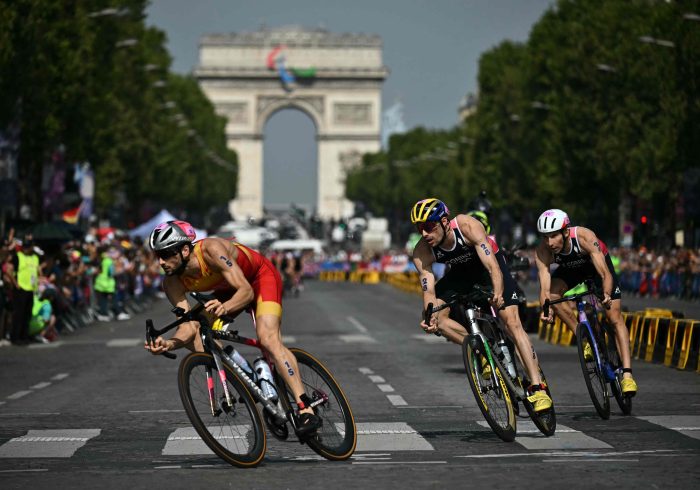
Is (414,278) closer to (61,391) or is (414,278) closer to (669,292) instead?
(669,292)

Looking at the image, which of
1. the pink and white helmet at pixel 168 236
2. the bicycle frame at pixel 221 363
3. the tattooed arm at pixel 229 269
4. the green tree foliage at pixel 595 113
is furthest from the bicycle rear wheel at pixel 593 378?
the green tree foliage at pixel 595 113

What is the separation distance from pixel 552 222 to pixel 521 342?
1444 mm

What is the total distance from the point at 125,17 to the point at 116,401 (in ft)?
176

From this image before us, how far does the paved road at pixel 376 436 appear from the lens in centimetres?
1079

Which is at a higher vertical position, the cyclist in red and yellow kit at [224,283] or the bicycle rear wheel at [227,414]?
the cyclist in red and yellow kit at [224,283]

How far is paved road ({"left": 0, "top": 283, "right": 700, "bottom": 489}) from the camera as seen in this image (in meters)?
10.8

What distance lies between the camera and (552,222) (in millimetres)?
14375

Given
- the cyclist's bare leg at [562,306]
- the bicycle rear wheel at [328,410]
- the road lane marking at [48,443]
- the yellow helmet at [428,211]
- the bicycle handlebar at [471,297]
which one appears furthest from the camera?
the cyclist's bare leg at [562,306]

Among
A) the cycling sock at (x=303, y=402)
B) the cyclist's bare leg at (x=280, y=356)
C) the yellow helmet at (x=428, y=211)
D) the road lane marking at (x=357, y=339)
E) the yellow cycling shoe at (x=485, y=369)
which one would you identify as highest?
the yellow helmet at (x=428, y=211)

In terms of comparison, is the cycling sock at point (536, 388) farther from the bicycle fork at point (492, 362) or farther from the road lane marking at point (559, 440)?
the road lane marking at point (559, 440)

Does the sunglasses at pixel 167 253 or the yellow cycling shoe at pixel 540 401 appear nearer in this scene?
the sunglasses at pixel 167 253

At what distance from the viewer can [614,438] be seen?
12.9 metres

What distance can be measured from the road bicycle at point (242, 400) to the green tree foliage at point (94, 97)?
33.1 m

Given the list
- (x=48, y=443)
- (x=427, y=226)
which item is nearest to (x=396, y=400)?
(x=48, y=443)
